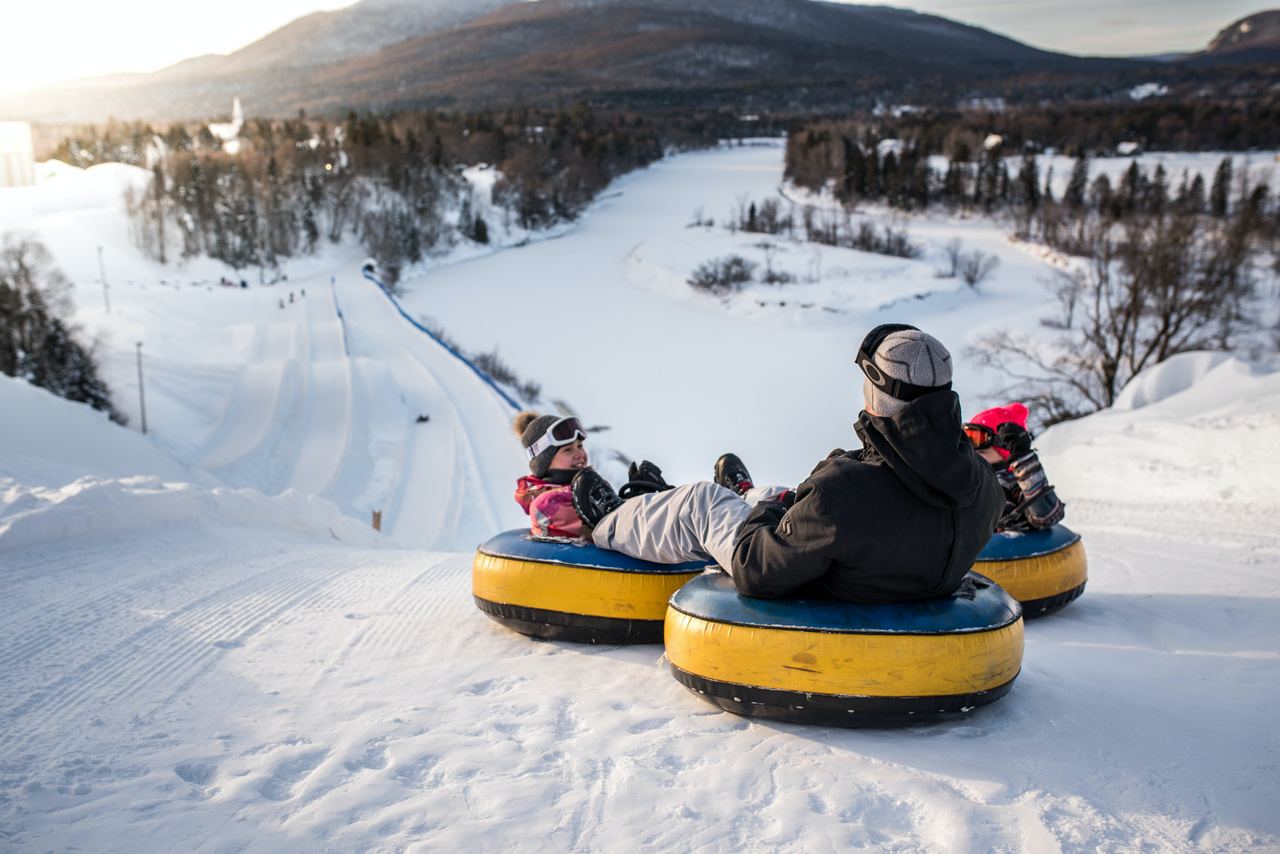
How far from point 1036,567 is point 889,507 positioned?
2784 mm

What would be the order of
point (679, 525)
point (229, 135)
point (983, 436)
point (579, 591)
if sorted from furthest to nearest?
point (229, 135), point (983, 436), point (579, 591), point (679, 525)

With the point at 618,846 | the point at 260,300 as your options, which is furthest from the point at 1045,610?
the point at 260,300

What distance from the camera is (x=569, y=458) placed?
5.73 m

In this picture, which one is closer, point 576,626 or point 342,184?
point 576,626

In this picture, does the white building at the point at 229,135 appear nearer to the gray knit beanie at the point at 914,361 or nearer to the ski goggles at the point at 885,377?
the ski goggles at the point at 885,377

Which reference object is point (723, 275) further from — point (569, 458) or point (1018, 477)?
point (569, 458)

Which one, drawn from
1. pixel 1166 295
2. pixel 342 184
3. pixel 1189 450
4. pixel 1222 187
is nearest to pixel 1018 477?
pixel 1189 450

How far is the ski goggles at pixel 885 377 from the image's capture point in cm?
365

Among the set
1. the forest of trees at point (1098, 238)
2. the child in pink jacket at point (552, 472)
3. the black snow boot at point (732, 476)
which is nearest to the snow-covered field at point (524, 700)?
the child in pink jacket at point (552, 472)

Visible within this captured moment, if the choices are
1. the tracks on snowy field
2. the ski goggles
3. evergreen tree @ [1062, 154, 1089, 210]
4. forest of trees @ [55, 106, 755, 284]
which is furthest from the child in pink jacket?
evergreen tree @ [1062, 154, 1089, 210]

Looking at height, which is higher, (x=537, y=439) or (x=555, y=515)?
(x=537, y=439)

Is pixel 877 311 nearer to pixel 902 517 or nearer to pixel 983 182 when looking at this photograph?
pixel 983 182

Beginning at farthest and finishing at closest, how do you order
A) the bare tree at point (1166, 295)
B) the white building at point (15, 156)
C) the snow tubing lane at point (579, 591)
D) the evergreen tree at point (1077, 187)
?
the evergreen tree at point (1077, 187) < the white building at point (15, 156) < the bare tree at point (1166, 295) < the snow tubing lane at point (579, 591)

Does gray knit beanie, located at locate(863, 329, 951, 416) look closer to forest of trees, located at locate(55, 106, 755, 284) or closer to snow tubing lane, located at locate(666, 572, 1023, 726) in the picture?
snow tubing lane, located at locate(666, 572, 1023, 726)
